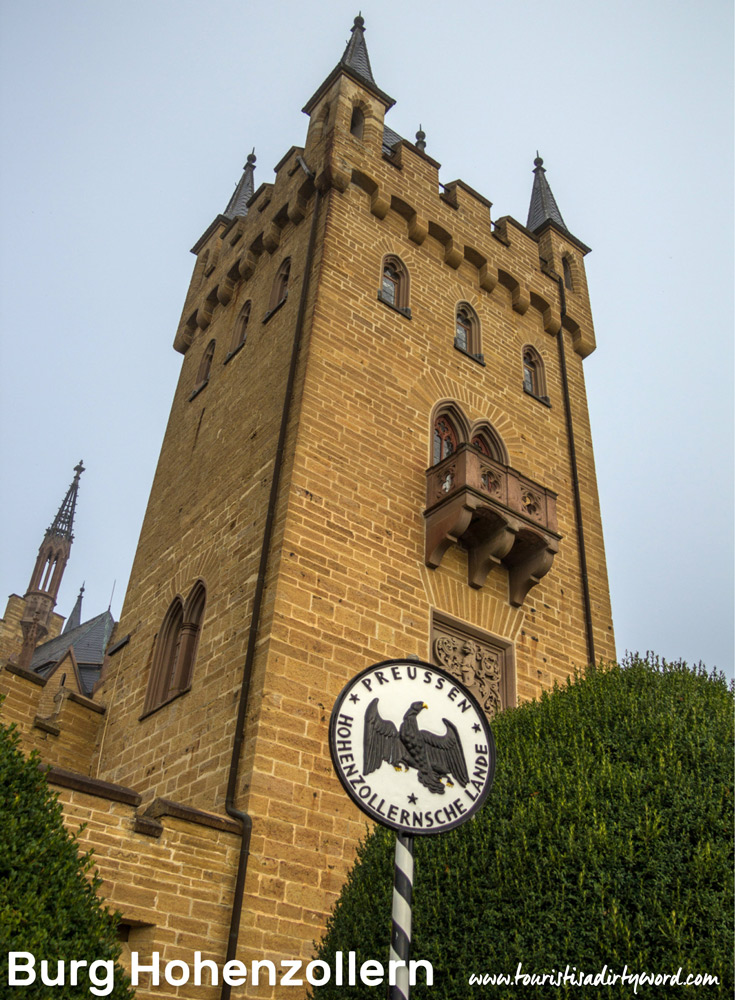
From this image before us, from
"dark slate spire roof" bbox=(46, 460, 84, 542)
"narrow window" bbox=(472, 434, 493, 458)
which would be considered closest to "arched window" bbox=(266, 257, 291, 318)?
"narrow window" bbox=(472, 434, 493, 458)

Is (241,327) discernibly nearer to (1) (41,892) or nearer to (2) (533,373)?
(2) (533,373)

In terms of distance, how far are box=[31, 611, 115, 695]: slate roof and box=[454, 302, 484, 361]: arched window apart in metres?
21.8

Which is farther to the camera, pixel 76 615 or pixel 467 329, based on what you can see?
pixel 76 615

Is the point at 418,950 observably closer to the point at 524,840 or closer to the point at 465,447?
the point at 524,840

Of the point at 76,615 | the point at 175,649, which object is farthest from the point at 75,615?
the point at 175,649

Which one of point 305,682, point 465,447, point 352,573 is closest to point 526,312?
point 465,447

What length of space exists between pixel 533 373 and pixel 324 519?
25.0ft

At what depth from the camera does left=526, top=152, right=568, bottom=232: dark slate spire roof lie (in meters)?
21.2

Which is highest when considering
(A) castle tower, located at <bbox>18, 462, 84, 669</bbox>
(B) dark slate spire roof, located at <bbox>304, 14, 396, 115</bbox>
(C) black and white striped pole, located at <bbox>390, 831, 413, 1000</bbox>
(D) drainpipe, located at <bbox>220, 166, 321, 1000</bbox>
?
(A) castle tower, located at <bbox>18, 462, 84, 669</bbox>

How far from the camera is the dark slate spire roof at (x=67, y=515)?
179 ft

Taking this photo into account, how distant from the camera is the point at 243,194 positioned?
73.0 ft

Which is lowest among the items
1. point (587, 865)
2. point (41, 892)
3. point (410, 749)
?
point (41, 892)

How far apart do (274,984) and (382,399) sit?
8.10m

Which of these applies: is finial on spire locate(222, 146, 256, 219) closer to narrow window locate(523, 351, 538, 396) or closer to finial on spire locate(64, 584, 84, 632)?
narrow window locate(523, 351, 538, 396)
